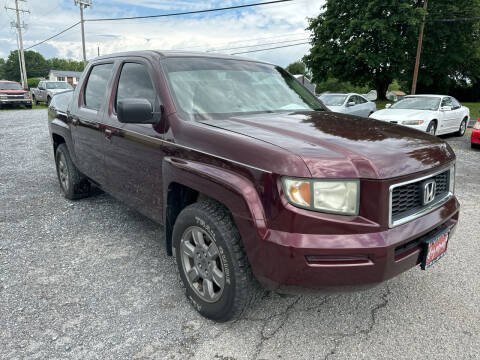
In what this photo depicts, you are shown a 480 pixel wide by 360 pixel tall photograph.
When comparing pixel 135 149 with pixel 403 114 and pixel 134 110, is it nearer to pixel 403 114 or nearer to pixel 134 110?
pixel 134 110

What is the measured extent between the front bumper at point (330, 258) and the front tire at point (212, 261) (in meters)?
0.21

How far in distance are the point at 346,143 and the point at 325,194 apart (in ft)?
1.38

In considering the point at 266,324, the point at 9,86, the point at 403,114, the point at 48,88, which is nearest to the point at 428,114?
the point at 403,114

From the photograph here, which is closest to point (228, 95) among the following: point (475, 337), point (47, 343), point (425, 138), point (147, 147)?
point (147, 147)

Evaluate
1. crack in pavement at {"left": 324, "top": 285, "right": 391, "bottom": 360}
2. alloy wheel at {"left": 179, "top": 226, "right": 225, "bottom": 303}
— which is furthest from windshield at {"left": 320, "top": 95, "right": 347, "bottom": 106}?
alloy wheel at {"left": 179, "top": 226, "right": 225, "bottom": 303}

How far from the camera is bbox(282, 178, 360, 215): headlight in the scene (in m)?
2.00

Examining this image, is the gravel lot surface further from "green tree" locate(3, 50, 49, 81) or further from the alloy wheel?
"green tree" locate(3, 50, 49, 81)

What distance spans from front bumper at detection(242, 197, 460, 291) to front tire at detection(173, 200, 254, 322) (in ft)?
0.69

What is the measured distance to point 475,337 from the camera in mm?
2391

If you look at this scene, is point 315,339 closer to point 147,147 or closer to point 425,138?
point 425,138

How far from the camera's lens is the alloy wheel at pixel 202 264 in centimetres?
244

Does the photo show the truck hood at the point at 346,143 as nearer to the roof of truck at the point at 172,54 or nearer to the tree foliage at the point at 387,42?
the roof of truck at the point at 172,54

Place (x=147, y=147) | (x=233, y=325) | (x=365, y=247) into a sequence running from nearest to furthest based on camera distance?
1. (x=365, y=247)
2. (x=233, y=325)
3. (x=147, y=147)

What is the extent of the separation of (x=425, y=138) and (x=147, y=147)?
2.06 m
